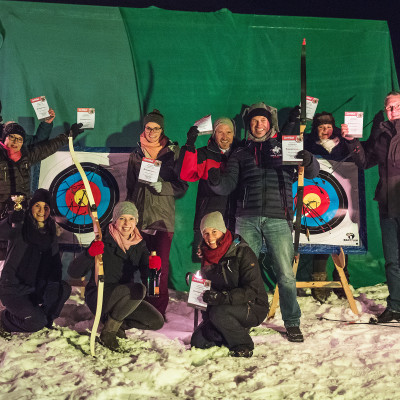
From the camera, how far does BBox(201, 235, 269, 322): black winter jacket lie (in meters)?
3.34

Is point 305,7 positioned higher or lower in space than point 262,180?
higher

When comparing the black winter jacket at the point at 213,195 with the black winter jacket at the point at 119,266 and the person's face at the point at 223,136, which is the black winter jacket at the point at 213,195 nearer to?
the person's face at the point at 223,136

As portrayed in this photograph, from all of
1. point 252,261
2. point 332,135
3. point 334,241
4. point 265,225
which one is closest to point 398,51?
point 332,135

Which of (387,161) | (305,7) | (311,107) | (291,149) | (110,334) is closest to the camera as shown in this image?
(110,334)

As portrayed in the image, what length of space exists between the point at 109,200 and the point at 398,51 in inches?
158

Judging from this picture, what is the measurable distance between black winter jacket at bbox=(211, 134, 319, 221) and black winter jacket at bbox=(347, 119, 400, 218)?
65 cm

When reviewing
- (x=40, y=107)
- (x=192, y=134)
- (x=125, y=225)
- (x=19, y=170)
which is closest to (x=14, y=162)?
(x=19, y=170)

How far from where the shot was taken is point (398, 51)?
609cm

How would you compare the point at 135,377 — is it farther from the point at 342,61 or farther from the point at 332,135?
the point at 342,61

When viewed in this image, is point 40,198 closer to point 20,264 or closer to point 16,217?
point 16,217

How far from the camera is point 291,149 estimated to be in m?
3.55

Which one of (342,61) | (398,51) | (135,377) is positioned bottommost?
(135,377)

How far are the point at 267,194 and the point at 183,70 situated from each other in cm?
190

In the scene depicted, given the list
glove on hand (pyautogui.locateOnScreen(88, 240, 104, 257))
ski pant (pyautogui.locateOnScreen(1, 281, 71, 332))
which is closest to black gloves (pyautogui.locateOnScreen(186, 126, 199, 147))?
glove on hand (pyautogui.locateOnScreen(88, 240, 104, 257))
